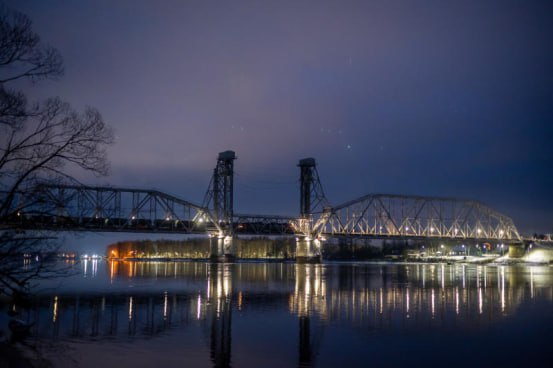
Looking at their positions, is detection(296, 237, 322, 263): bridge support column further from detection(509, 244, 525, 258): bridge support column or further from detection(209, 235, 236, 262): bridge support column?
detection(509, 244, 525, 258): bridge support column

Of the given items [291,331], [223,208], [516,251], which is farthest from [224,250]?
[291,331]

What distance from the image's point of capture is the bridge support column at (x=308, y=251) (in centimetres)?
15191

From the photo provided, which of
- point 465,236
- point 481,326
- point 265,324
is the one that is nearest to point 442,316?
point 481,326

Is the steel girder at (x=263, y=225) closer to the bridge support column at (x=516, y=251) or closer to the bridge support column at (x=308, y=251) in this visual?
the bridge support column at (x=308, y=251)

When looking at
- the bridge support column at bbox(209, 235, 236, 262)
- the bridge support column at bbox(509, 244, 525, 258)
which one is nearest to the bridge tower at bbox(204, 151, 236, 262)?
the bridge support column at bbox(209, 235, 236, 262)

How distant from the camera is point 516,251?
7279 inches

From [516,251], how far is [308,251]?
78434mm

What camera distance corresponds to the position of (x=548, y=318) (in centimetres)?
2842

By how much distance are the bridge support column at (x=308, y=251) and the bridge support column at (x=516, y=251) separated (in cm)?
7169

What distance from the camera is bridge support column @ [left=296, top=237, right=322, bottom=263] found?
152 metres

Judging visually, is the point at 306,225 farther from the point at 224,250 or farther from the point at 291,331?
the point at 291,331

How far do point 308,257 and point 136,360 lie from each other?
137 meters

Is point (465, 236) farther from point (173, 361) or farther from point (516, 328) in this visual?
point (173, 361)

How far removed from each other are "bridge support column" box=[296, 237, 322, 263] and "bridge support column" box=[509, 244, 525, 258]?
71.7 m
